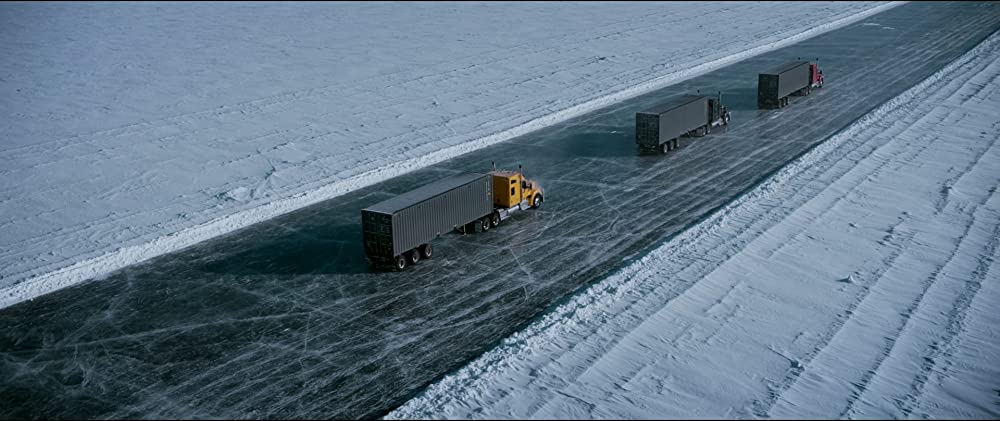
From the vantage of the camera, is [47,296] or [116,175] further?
[116,175]

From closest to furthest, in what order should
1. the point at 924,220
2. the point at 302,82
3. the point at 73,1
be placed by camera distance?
the point at 924,220
the point at 302,82
the point at 73,1

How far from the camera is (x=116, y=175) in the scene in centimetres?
4266

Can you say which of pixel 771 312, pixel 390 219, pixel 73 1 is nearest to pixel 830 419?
pixel 771 312

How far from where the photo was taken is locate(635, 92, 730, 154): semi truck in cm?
4422

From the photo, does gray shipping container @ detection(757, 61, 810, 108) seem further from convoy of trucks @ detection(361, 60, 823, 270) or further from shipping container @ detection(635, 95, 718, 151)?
convoy of trucks @ detection(361, 60, 823, 270)

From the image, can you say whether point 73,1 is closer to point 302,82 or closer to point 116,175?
point 302,82

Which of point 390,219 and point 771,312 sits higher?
point 390,219

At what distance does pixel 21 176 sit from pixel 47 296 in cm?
1504

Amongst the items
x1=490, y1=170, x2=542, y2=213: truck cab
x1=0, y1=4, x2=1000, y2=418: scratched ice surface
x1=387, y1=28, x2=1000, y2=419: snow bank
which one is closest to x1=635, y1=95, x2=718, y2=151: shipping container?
x1=0, y1=4, x2=1000, y2=418: scratched ice surface

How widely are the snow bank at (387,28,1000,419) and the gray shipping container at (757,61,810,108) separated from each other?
560 inches

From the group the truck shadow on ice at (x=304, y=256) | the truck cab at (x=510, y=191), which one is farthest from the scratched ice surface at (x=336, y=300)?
the truck cab at (x=510, y=191)

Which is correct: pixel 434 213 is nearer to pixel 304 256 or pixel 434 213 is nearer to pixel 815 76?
pixel 304 256

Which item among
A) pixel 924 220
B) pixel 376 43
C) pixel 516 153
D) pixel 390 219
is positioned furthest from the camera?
pixel 376 43

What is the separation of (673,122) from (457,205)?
1630 cm
